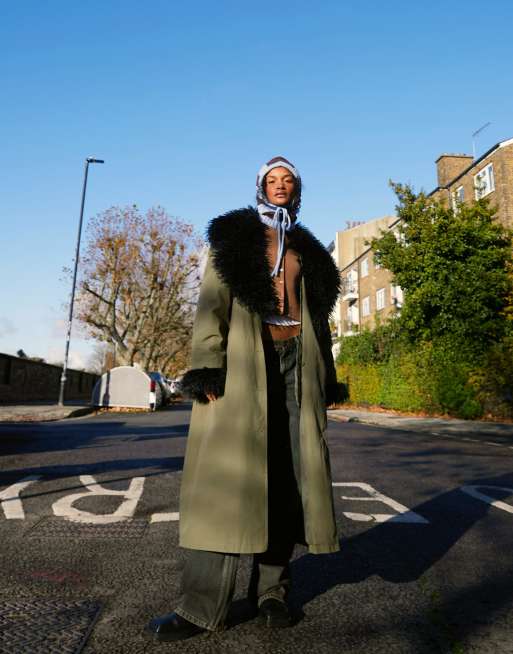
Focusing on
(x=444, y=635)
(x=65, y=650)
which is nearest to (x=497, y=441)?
(x=444, y=635)

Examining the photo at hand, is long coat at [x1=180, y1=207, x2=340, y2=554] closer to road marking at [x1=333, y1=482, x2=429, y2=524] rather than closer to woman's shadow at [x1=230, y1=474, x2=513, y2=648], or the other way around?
woman's shadow at [x1=230, y1=474, x2=513, y2=648]

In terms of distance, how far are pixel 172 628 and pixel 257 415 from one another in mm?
898

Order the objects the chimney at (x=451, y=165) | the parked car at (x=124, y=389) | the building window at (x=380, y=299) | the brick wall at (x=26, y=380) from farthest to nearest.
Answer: the building window at (x=380, y=299), the chimney at (x=451, y=165), the brick wall at (x=26, y=380), the parked car at (x=124, y=389)

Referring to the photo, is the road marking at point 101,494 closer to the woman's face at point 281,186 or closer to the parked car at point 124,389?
the woman's face at point 281,186

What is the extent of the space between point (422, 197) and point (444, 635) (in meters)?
21.7

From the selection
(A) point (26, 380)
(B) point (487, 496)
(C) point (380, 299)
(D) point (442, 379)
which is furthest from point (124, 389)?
(C) point (380, 299)

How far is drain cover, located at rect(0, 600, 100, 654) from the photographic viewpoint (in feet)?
7.16

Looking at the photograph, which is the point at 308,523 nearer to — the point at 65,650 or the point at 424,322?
the point at 65,650

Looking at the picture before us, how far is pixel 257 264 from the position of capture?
2785 millimetres

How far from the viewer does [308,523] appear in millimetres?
2576

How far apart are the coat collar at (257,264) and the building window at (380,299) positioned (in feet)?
129

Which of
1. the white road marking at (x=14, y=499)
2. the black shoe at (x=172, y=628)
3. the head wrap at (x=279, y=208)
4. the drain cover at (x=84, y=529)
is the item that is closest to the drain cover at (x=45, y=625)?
the black shoe at (x=172, y=628)

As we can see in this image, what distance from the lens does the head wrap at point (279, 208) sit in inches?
118

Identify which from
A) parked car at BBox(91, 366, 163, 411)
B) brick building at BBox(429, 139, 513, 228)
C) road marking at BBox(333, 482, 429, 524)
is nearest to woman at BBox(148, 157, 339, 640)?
road marking at BBox(333, 482, 429, 524)
